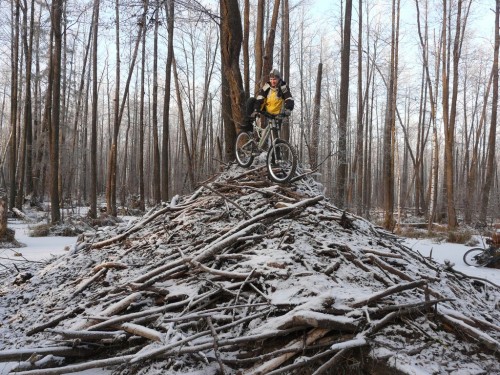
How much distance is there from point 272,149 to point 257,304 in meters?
3.50

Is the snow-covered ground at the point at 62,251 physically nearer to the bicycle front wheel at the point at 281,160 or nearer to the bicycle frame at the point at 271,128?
the bicycle front wheel at the point at 281,160

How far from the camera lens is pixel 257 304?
2.78 meters

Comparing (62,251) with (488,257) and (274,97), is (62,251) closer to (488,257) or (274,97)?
(274,97)

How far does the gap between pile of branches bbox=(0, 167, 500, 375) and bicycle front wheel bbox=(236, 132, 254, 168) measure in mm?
1658

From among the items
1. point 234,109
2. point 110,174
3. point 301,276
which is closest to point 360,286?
point 301,276

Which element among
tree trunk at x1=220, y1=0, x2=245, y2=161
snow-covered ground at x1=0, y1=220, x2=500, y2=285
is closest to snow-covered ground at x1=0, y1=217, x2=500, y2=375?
snow-covered ground at x1=0, y1=220, x2=500, y2=285

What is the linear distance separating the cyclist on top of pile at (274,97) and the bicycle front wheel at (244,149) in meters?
0.78

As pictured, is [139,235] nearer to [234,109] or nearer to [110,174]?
[234,109]

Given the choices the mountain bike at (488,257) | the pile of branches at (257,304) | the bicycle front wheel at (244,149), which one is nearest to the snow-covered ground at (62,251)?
the mountain bike at (488,257)

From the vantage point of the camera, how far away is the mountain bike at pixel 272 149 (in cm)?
568

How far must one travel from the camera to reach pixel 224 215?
4.89m

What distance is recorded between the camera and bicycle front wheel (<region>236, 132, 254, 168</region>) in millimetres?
6851

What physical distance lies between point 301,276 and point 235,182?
118 inches

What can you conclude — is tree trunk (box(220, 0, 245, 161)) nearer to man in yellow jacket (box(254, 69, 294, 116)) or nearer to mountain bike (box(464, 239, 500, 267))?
man in yellow jacket (box(254, 69, 294, 116))
